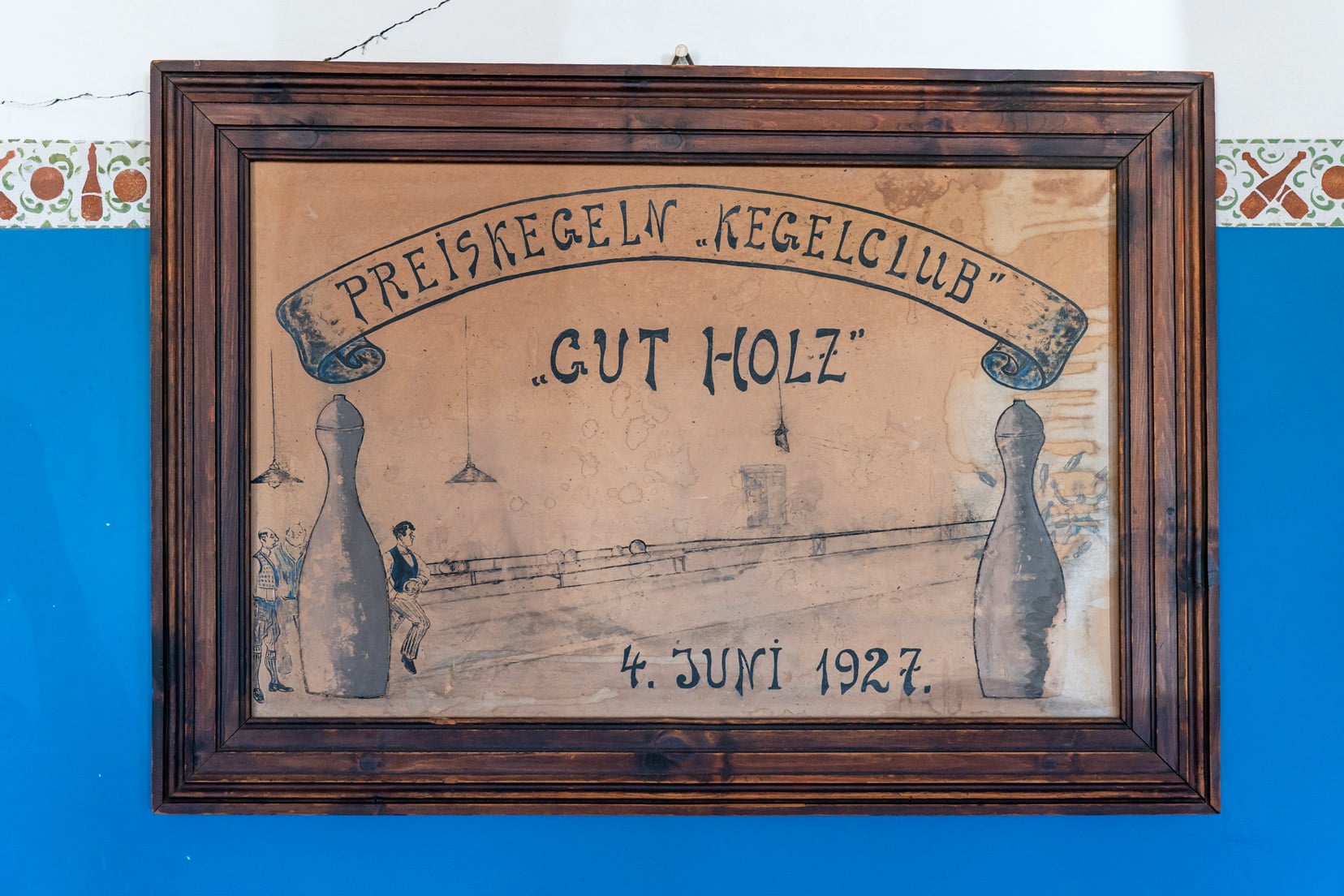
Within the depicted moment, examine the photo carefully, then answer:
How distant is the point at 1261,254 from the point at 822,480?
2.21ft

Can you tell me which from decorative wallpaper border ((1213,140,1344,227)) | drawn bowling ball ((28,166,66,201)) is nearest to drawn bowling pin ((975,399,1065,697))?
decorative wallpaper border ((1213,140,1344,227))

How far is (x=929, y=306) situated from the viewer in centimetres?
111

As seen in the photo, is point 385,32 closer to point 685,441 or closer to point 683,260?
point 683,260

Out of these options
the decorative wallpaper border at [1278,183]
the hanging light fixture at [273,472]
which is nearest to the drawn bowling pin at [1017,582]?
the decorative wallpaper border at [1278,183]

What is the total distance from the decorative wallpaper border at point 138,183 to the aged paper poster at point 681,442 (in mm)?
183

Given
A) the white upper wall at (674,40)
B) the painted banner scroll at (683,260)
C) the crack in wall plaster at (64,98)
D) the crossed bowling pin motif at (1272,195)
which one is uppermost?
the white upper wall at (674,40)

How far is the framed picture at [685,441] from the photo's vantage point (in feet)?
3.56

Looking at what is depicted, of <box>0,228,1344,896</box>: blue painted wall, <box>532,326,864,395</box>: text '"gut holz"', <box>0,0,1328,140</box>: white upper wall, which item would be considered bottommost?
<box>0,228,1344,896</box>: blue painted wall

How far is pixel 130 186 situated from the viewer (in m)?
1.10

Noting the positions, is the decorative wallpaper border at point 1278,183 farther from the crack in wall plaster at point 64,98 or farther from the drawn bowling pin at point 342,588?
the crack in wall plaster at point 64,98

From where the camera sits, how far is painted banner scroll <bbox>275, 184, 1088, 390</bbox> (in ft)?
3.61

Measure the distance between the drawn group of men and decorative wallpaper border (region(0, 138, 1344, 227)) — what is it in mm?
474

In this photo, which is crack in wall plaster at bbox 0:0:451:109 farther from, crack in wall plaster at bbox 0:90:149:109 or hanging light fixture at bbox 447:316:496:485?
hanging light fixture at bbox 447:316:496:485

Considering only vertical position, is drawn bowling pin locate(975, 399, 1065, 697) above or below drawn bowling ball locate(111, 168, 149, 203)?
below
